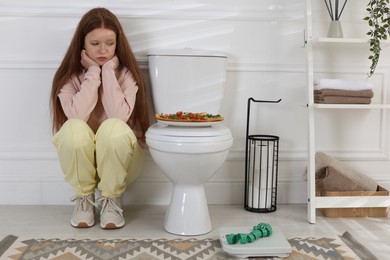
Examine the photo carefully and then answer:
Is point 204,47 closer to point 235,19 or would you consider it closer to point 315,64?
point 235,19

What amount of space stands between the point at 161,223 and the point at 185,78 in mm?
704

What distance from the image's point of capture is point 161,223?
2143mm

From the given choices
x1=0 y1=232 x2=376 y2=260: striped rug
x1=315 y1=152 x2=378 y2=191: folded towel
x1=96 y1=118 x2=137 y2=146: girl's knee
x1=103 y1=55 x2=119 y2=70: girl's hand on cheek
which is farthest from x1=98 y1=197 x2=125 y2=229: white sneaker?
x1=315 y1=152 x2=378 y2=191: folded towel

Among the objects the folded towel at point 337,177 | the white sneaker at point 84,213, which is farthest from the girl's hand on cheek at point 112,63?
the folded towel at point 337,177

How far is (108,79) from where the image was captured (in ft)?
7.04

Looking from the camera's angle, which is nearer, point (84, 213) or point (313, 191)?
point (84, 213)

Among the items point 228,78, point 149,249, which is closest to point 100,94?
point 228,78

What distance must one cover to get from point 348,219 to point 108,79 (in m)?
1.33

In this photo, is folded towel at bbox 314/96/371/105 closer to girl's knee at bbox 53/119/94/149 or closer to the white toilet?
the white toilet

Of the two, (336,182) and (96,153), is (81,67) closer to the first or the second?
(96,153)

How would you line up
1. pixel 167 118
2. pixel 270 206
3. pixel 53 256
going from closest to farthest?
pixel 53 256 → pixel 167 118 → pixel 270 206

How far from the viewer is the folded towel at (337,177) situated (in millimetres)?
2281

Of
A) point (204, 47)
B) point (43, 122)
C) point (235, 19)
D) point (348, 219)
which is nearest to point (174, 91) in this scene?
point (204, 47)

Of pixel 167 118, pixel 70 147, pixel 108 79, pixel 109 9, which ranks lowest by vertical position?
pixel 70 147
